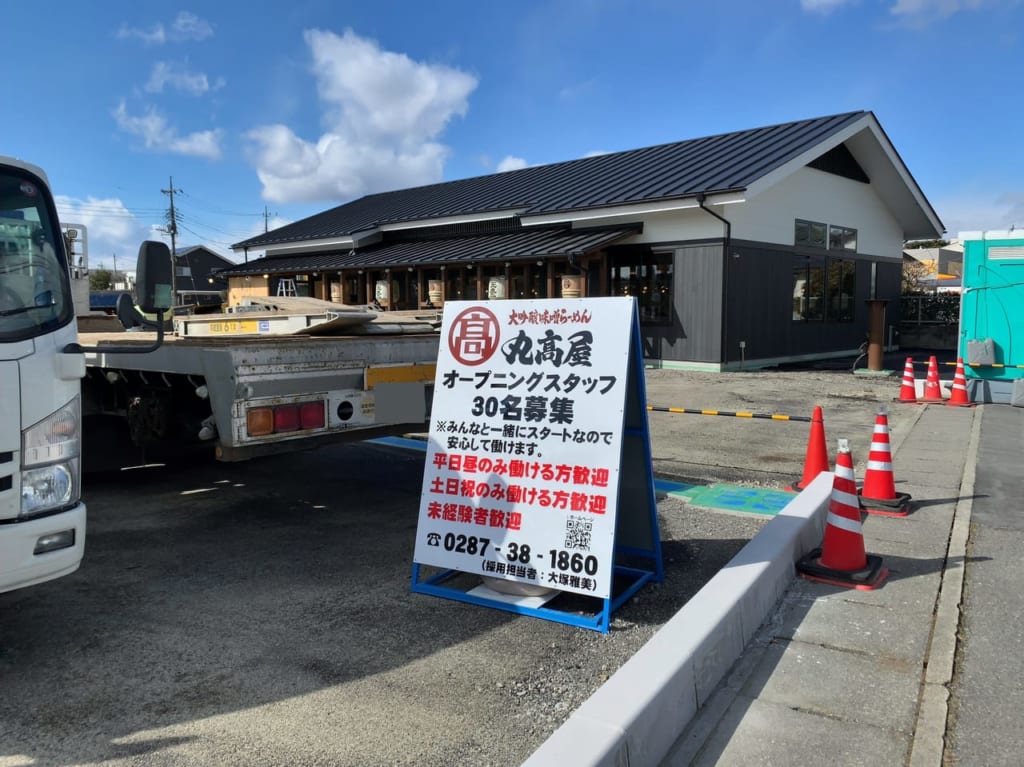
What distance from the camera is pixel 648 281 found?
18.1m

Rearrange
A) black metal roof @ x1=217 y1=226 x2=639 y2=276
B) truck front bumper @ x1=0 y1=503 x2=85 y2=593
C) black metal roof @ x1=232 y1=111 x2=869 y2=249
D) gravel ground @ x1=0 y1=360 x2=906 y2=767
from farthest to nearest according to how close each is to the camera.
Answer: black metal roof @ x1=217 y1=226 x2=639 y2=276, black metal roof @ x1=232 y1=111 x2=869 y2=249, truck front bumper @ x1=0 y1=503 x2=85 y2=593, gravel ground @ x1=0 y1=360 x2=906 y2=767

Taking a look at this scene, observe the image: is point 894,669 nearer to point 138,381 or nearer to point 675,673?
point 675,673

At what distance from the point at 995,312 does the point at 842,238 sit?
10.4 m

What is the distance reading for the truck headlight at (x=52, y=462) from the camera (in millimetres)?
3096

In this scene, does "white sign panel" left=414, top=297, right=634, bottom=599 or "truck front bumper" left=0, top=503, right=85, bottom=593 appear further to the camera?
"white sign panel" left=414, top=297, right=634, bottom=599

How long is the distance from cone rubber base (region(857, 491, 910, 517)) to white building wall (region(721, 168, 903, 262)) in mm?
11781

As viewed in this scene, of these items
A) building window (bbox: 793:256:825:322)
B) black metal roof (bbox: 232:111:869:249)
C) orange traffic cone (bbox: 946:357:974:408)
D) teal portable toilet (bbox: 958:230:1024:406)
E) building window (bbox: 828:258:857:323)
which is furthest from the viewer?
building window (bbox: 828:258:857:323)

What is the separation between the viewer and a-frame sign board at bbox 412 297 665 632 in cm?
383

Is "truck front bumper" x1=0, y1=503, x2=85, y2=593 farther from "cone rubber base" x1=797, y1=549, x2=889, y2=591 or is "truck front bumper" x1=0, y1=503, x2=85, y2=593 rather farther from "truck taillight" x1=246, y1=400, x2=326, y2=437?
"cone rubber base" x1=797, y1=549, x2=889, y2=591

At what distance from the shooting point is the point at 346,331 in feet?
18.1

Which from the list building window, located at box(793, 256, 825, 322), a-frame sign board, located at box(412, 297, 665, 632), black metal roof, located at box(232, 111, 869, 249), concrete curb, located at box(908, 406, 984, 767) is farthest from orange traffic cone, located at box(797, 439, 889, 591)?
building window, located at box(793, 256, 825, 322)

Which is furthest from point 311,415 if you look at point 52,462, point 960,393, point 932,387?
point 932,387

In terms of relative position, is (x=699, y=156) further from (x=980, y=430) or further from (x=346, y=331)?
(x=346, y=331)

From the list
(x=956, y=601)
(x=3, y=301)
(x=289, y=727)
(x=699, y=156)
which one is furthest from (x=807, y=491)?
(x=699, y=156)
